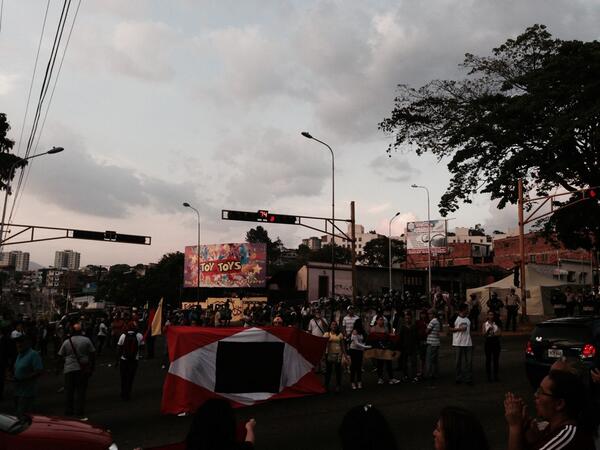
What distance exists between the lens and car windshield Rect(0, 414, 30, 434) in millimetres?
5211

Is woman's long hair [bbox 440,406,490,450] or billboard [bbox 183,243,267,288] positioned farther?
billboard [bbox 183,243,267,288]

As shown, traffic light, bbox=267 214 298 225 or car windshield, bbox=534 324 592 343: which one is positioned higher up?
traffic light, bbox=267 214 298 225

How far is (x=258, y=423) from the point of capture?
9227 mm

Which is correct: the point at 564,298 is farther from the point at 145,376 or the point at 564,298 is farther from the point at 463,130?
the point at 145,376

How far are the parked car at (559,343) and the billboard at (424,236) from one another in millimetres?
52780

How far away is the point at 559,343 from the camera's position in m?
10.4

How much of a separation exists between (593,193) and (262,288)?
1762 inches

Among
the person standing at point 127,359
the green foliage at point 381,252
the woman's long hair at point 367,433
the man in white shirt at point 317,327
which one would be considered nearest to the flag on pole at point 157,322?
the person standing at point 127,359

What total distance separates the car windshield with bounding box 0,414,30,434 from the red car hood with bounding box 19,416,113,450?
0.06 m

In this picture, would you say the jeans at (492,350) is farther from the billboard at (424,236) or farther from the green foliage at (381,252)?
the green foliage at (381,252)

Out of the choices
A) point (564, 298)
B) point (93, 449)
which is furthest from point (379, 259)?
point (93, 449)

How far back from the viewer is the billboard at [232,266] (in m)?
62.4

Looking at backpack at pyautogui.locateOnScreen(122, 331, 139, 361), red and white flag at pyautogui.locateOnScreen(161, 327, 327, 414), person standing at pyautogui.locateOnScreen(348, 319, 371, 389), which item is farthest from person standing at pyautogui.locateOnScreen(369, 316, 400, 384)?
backpack at pyautogui.locateOnScreen(122, 331, 139, 361)

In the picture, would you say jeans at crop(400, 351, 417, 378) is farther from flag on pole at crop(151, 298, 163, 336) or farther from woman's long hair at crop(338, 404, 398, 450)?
woman's long hair at crop(338, 404, 398, 450)
